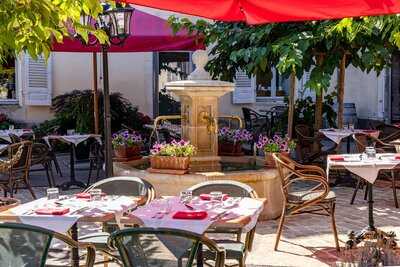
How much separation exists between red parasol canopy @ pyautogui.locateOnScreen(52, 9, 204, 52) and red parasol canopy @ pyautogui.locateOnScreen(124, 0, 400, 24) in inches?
188

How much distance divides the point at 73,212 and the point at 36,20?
121 centimetres

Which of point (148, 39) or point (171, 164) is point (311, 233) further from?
point (148, 39)

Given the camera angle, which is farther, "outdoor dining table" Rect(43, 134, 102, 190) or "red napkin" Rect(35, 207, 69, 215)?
"outdoor dining table" Rect(43, 134, 102, 190)

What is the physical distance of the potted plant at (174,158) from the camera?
247 inches

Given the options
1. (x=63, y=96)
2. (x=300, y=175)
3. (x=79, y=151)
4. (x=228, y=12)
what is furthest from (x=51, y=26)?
(x=63, y=96)

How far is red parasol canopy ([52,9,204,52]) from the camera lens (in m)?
9.39

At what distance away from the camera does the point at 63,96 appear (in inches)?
514

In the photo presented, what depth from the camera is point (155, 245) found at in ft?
9.36

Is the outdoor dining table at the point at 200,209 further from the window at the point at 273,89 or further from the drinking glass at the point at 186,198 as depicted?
the window at the point at 273,89

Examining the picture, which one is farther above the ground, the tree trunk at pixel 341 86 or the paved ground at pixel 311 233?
the tree trunk at pixel 341 86

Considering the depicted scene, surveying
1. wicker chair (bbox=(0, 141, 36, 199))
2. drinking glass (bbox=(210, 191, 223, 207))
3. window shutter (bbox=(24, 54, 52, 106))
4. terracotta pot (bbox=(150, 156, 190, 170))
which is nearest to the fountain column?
terracotta pot (bbox=(150, 156, 190, 170))

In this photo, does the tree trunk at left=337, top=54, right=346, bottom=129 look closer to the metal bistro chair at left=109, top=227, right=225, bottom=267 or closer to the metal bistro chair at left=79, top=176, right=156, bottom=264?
the metal bistro chair at left=79, top=176, right=156, bottom=264

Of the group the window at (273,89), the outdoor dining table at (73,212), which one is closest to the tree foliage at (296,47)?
the outdoor dining table at (73,212)

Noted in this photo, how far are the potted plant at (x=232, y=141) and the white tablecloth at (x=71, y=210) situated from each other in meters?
3.36
